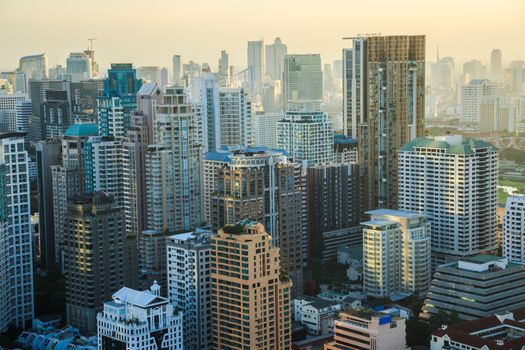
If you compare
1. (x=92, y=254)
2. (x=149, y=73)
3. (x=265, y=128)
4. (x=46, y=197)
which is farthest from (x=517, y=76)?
(x=92, y=254)

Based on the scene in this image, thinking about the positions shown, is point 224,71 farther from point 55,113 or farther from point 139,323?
point 139,323

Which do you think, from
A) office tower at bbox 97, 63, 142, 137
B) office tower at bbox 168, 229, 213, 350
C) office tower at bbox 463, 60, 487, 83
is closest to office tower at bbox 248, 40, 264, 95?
office tower at bbox 97, 63, 142, 137

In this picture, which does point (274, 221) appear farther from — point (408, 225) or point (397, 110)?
point (397, 110)

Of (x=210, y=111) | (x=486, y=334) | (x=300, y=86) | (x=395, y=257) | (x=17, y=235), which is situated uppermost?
(x=300, y=86)

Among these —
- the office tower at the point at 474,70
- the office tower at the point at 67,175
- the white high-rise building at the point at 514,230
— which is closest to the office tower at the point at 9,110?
the office tower at the point at 67,175

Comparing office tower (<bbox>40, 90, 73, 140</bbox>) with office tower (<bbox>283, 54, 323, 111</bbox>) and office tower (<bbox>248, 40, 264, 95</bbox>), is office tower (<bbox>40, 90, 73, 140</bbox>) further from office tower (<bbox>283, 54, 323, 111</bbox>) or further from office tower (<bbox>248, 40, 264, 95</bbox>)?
office tower (<bbox>283, 54, 323, 111</bbox>)

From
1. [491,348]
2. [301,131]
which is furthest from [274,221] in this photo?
[301,131]
